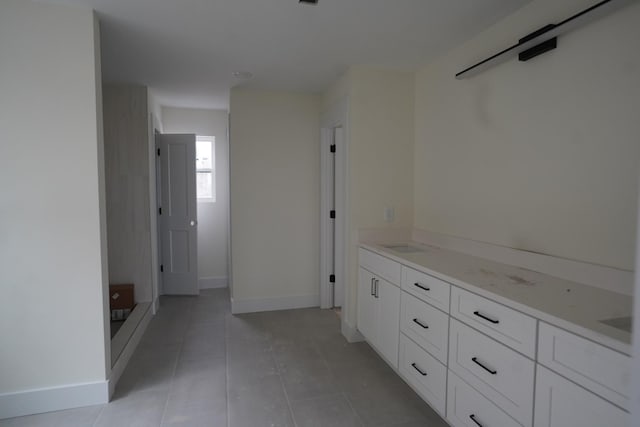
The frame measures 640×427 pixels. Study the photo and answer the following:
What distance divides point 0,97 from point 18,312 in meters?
1.28

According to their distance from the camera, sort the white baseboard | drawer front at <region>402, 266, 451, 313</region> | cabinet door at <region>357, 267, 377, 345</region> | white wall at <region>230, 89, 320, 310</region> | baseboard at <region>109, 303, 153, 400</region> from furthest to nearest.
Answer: the white baseboard
white wall at <region>230, 89, 320, 310</region>
cabinet door at <region>357, 267, 377, 345</region>
baseboard at <region>109, 303, 153, 400</region>
drawer front at <region>402, 266, 451, 313</region>

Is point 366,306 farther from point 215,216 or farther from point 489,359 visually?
point 215,216

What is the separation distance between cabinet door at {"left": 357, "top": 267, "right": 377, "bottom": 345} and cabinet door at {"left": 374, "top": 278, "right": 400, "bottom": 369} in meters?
0.09

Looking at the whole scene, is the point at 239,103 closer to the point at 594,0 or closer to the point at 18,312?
the point at 18,312

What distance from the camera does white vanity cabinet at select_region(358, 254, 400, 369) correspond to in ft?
8.04

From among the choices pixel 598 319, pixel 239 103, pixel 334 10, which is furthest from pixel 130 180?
pixel 598 319

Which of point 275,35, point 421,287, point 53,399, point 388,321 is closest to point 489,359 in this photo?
point 421,287

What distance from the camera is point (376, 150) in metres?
3.08

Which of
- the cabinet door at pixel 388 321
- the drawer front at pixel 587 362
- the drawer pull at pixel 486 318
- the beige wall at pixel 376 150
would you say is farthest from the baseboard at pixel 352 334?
the drawer front at pixel 587 362

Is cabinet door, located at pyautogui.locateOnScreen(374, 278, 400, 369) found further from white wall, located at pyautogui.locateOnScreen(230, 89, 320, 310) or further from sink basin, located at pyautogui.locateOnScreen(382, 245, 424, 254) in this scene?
white wall, located at pyautogui.locateOnScreen(230, 89, 320, 310)

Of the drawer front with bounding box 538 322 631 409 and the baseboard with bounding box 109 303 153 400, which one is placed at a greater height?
the drawer front with bounding box 538 322 631 409

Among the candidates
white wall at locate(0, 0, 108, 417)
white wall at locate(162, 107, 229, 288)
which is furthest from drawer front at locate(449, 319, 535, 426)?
white wall at locate(162, 107, 229, 288)

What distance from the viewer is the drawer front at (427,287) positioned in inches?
74.4

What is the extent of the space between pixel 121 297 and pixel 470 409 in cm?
343
